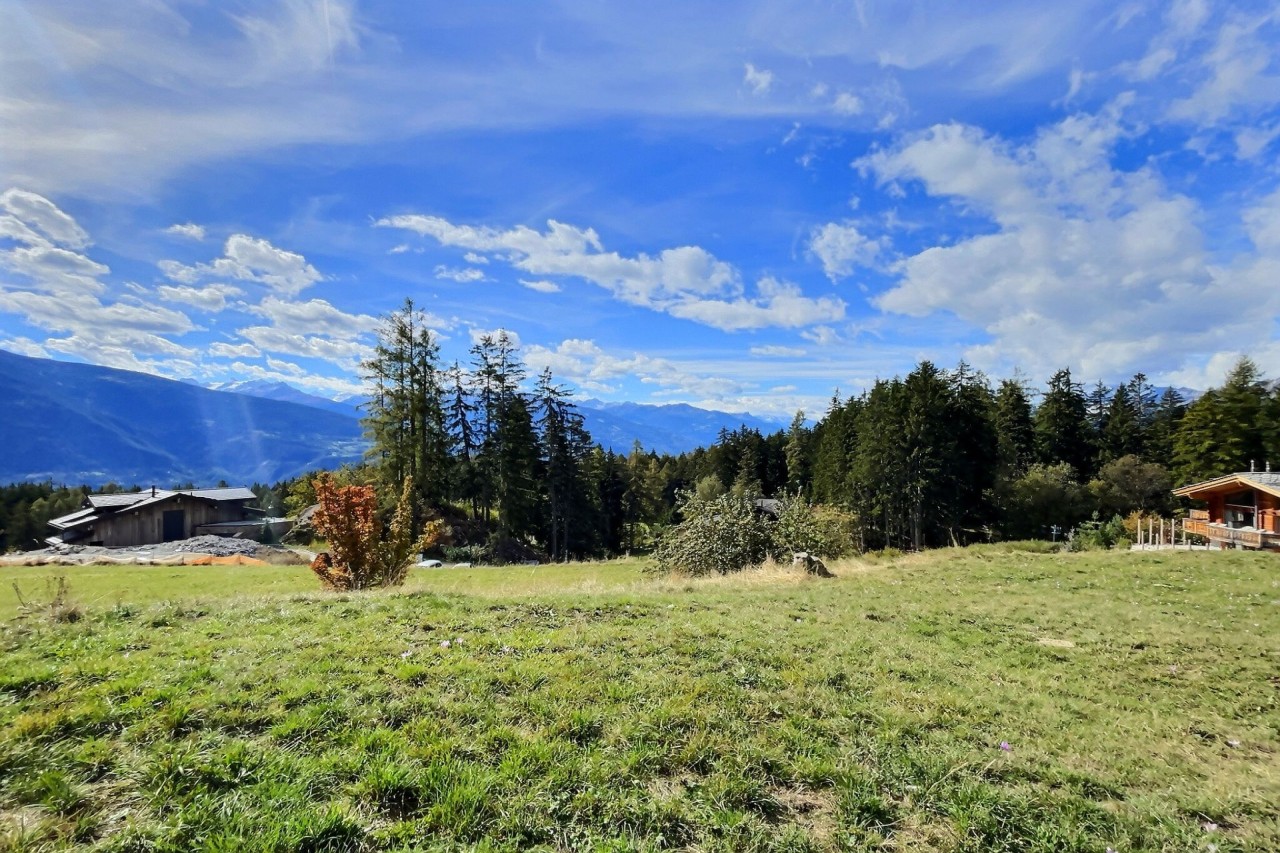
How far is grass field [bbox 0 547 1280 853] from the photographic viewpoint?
3225mm

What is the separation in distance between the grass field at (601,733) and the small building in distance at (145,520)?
37212 mm

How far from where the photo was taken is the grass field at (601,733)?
127 inches

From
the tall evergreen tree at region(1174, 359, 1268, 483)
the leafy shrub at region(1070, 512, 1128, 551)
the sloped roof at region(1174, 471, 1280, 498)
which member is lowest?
the leafy shrub at region(1070, 512, 1128, 551)

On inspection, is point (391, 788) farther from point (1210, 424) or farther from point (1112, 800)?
point (1210, 424)

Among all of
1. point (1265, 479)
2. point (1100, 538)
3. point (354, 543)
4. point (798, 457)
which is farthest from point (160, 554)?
point (798, 457)

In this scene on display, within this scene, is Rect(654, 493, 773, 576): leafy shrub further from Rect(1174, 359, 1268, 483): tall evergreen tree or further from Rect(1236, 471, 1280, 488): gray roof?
Rect(1174, 359, 1268, 483): tall evergreen tree

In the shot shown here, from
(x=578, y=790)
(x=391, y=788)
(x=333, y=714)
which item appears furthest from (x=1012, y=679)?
(x=333, y=714)

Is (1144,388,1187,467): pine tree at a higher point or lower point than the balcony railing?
higher

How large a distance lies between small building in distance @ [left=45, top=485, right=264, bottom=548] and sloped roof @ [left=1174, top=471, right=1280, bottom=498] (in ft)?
188

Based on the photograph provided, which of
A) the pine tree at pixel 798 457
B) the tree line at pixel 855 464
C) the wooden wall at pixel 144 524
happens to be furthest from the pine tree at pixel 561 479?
the pine tree at pixel 798 457

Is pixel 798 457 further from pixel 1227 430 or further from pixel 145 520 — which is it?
pixel 145 520

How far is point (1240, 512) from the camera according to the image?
24953 millimetres

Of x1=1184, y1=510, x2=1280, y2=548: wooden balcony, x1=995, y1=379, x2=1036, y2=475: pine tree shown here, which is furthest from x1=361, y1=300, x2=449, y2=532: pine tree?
x1=995, y1=379, x2=1036, y2=475: pine tree

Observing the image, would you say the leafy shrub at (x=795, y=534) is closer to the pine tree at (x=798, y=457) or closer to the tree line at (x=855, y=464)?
the tree line at (x=855, y=464)
